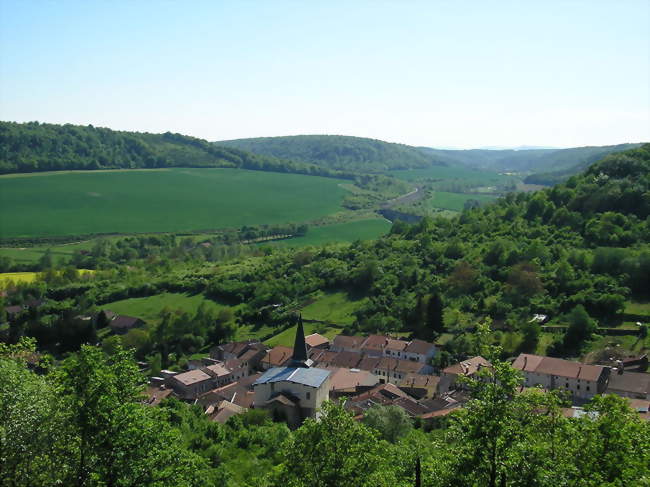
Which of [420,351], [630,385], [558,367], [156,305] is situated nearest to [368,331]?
[420,351]

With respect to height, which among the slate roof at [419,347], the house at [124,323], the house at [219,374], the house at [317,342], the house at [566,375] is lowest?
the house at [124,323]

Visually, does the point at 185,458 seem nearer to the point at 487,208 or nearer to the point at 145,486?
the point at 145,486

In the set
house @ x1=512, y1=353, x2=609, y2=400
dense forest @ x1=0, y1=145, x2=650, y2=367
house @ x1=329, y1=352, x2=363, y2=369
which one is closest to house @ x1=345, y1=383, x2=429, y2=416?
house @ x1=329, y1=352, x2=363, y2=369

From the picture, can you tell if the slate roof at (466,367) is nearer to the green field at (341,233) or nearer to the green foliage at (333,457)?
the green foliage at (333,457)

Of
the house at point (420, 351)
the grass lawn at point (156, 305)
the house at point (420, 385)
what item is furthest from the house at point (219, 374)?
Answer: the grass lawn at point (156, 305)

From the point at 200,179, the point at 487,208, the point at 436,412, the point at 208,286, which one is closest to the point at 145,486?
the point at 436,412

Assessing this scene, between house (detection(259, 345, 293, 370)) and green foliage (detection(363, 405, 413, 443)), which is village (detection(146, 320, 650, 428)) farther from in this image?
green foliage (detection(363, 405, 413, 443))

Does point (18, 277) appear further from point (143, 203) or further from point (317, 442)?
point (317, 442)
